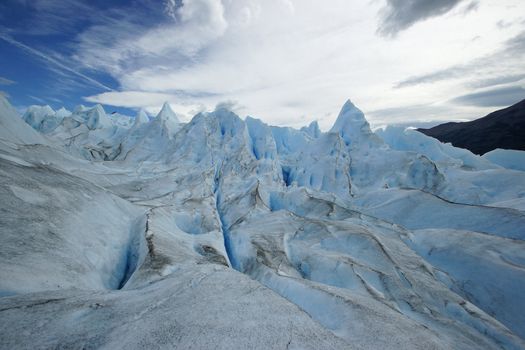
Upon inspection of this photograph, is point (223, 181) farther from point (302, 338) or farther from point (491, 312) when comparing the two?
point (302, 338)

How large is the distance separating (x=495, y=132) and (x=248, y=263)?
6879 centimetres

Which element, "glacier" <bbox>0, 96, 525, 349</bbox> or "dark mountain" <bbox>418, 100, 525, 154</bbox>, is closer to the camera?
"glacier" <bbox>0, 96, 525, 349</bbox>

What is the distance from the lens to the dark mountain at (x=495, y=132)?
5259cm

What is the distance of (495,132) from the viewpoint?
5719 centimetres

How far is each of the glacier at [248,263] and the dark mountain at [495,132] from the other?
37395mm

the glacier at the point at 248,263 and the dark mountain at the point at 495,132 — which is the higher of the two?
the dark mountain at the point at 495,132

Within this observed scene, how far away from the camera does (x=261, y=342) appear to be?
425 centimetres

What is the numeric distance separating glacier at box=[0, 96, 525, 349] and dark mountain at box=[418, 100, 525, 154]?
37.4m

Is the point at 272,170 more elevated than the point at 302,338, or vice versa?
the point at 272,170

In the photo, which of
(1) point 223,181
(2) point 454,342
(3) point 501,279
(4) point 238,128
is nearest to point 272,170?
(1) point 223,181

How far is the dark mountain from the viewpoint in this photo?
2071 inches

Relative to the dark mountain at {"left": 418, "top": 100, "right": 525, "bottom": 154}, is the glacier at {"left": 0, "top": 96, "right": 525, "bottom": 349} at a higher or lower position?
lower

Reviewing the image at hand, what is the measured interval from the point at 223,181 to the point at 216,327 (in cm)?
2482

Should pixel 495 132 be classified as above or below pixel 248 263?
above
